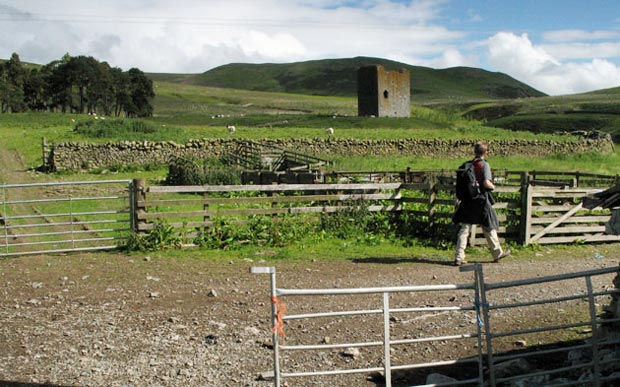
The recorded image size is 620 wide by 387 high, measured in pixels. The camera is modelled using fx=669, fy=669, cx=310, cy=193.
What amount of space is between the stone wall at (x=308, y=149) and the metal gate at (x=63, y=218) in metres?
7.98

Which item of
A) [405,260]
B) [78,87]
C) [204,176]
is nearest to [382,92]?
[204,176]

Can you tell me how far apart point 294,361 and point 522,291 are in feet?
14.1

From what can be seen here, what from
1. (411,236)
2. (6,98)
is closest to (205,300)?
(411,236)

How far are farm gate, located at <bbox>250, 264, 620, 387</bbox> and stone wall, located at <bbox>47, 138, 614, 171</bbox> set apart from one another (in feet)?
83.7

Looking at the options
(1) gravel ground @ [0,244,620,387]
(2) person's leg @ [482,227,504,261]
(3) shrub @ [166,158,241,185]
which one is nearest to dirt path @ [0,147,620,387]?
(1) gravel ground @ [0,244,620,387]

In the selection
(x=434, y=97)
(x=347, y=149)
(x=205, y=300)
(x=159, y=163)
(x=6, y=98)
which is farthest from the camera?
(x=434, y=97)

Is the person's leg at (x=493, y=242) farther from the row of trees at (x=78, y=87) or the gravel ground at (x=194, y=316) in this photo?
the row of trees at (x=78, y=87)

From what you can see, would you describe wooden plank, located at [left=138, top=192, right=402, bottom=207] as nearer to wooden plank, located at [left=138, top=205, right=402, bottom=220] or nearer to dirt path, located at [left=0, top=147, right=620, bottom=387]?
wooden plank, located at [left=138, top=205, right=402, bottom=220]

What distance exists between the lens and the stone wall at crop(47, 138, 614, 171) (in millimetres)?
32594

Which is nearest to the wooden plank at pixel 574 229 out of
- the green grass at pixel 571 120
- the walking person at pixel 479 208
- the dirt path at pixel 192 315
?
the dirt path at pixel 192 315

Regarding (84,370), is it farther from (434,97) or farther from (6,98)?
(434,97)

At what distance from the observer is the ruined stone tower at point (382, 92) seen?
200ft

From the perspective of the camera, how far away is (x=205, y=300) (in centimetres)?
988

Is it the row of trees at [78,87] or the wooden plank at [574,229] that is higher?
the row of trees at [78,87]
